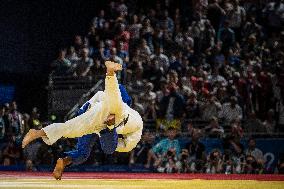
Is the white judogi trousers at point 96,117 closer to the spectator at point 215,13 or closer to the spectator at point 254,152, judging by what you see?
the spectator at point 254,152

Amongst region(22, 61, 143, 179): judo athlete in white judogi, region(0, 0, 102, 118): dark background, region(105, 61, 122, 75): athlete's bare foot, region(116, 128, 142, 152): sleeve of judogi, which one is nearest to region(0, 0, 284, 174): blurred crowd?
region(0, 0, 102, 118): dark background

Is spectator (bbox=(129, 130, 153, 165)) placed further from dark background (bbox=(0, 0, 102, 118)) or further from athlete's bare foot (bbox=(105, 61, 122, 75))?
athlete's bare foot (bbox=(105, 61, 122, 75))

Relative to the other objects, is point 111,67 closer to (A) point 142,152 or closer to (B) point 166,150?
(B) point 166,150

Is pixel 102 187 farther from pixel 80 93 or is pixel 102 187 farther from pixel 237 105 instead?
pixel 80 93

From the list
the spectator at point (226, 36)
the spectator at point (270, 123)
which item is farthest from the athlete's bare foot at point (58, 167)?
the spectator at point (226, 36)

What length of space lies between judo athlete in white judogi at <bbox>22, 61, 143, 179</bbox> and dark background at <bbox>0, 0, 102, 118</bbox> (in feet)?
28.3

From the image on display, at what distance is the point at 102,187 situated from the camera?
7258 millimetres

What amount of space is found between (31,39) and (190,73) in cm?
483

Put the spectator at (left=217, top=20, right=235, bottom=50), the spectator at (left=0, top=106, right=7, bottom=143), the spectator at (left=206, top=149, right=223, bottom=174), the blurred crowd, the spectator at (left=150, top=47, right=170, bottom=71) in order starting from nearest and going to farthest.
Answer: the spectator at (left=206, top=149, right=223, bottom=174) < the blurred crowd < the spectator at (left=0, top=106, right=7, bottom=143) < the spectator at (left=150, top=47, right=170, bottom=71) < the spectator at (left=217, top=20, right=235, bottom=50)

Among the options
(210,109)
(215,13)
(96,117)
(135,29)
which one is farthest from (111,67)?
(215,13)

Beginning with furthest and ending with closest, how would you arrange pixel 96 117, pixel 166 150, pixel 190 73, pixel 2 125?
pixel 190 73 → pixel 2 125 → pixel 166 150 → pixel 96 117

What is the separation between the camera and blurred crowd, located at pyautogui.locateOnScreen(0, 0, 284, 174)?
12969 mm

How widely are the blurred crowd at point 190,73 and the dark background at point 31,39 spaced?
96 cm

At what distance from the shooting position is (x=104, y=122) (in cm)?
776
